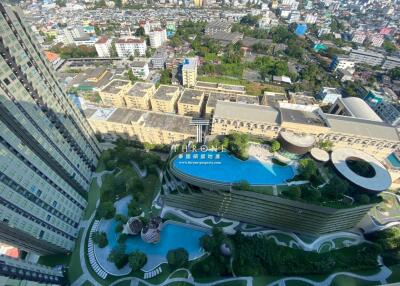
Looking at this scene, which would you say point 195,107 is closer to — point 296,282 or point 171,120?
point 171,120

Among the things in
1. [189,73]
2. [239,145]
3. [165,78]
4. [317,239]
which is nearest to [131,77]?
[165,78]

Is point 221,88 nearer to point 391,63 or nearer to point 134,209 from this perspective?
point 134,209

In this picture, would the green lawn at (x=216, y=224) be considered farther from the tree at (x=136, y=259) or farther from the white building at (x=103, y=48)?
the white building at (x=103, y=48)

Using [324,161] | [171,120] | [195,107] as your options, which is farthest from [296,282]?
[195,107]

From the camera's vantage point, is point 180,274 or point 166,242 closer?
point 180,274

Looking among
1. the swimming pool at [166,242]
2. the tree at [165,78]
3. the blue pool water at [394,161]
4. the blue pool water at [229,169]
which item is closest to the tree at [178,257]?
the swimming pool at [166,242]
